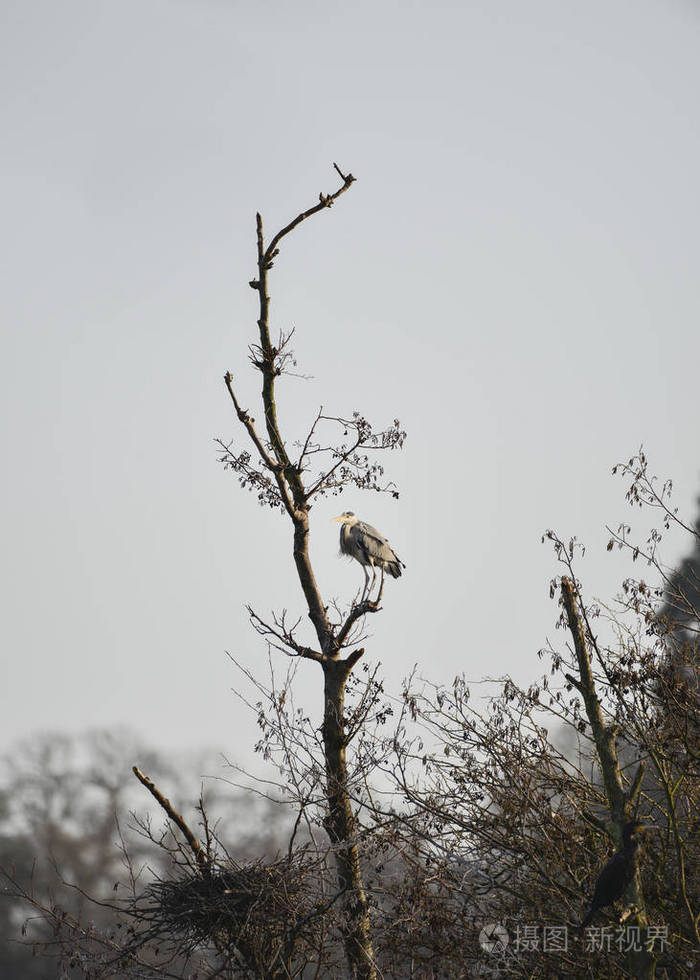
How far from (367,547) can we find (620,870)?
5.14 meters

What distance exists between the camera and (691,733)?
765cm

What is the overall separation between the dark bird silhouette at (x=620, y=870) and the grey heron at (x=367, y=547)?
4.70m

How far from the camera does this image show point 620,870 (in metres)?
5.65

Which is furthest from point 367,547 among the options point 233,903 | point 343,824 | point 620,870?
point 620,870

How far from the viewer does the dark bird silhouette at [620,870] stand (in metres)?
5.58

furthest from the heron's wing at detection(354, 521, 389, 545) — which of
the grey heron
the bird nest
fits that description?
the bird nest

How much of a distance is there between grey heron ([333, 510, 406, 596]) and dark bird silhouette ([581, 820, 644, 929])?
470 cm

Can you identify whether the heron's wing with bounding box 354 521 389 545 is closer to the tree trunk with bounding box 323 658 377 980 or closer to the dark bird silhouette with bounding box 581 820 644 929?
the tree trunk with bounding box 323 658 377 980

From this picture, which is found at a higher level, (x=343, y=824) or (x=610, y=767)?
(x=343, y=824)

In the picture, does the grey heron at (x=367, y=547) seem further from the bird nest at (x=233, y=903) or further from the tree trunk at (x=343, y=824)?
the bird nest at (x=233, y=903)

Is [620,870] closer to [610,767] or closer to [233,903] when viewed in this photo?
Result: [610,767]

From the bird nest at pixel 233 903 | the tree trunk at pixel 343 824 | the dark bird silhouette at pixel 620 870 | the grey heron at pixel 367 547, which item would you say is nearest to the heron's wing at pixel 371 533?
the grey heron at pixel 367 547

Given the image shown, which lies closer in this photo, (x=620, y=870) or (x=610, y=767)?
(x=620, y=870)

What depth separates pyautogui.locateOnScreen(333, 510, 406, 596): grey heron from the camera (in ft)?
33.9
